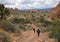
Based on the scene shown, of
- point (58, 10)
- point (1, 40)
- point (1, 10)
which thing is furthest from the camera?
point (58, 10)

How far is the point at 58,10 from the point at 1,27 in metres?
25.7

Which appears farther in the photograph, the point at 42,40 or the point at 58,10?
the point at 58,10

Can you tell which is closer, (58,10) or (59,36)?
(59,36)

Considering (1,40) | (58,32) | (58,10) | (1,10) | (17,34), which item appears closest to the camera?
(1,40)

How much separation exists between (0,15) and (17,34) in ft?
45.6

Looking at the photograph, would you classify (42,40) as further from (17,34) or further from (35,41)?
(17,34)

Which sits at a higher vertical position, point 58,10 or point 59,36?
point 59,36

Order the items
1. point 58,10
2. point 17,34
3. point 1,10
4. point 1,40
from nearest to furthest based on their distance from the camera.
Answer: point 1,40, point 17,34, point 1,10, point 58,10

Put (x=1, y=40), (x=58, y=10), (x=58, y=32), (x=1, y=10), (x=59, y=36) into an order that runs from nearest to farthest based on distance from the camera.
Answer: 1. (x=1, y=40)
2. (x=59, y=36)
3. (x=58, y=32)
4. (x=1, y=10)
5. (x=58, y=10)

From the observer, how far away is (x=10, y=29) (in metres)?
35.5

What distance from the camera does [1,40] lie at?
88.7ft

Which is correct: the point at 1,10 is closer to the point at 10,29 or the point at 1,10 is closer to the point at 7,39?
the point at 10,29

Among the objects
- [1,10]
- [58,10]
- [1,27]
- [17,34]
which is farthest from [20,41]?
[58,10]

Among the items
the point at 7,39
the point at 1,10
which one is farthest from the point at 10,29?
the point at 1,10
